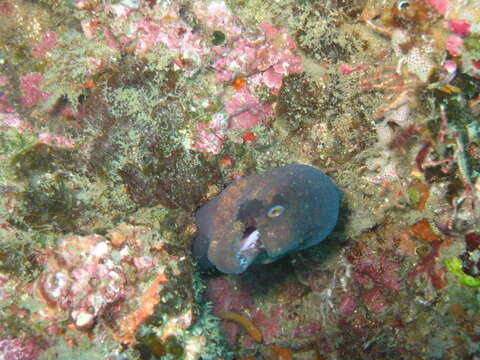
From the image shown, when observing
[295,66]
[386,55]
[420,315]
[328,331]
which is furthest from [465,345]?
[295,66]

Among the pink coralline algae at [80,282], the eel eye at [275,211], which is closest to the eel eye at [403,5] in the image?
the eel eye at [275,211]

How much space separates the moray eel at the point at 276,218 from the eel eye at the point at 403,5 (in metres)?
1.78

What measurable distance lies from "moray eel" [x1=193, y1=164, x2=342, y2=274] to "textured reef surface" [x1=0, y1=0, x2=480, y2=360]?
0.02 meters

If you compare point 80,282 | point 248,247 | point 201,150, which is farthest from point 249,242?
point 80,282

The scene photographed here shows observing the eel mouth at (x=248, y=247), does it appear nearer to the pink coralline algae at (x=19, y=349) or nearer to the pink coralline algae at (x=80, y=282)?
the pink coralline algae at (x=80, y=282)

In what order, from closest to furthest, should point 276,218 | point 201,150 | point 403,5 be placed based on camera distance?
point 276,218 < point 403,5 < point 201,150

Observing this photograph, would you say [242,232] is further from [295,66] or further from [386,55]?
[386,55]

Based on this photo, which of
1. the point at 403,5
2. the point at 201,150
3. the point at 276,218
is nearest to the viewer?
the point at 276,218

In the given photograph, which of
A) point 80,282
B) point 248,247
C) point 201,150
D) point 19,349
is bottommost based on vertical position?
point 19,349

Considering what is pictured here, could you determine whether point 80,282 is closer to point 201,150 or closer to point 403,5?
point 201,150

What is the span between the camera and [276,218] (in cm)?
291

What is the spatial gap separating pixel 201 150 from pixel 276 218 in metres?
1.25

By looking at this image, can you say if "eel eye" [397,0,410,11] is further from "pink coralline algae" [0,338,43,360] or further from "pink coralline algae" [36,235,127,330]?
"pink coralline algae" [0,338,43,360]

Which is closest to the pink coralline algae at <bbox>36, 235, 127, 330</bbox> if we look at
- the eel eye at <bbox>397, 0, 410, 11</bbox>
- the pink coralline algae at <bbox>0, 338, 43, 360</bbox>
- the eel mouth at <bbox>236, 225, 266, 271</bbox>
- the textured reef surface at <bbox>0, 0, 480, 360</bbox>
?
the textured reef surface at <bbox>0, 0, 480, 360</bbox>
